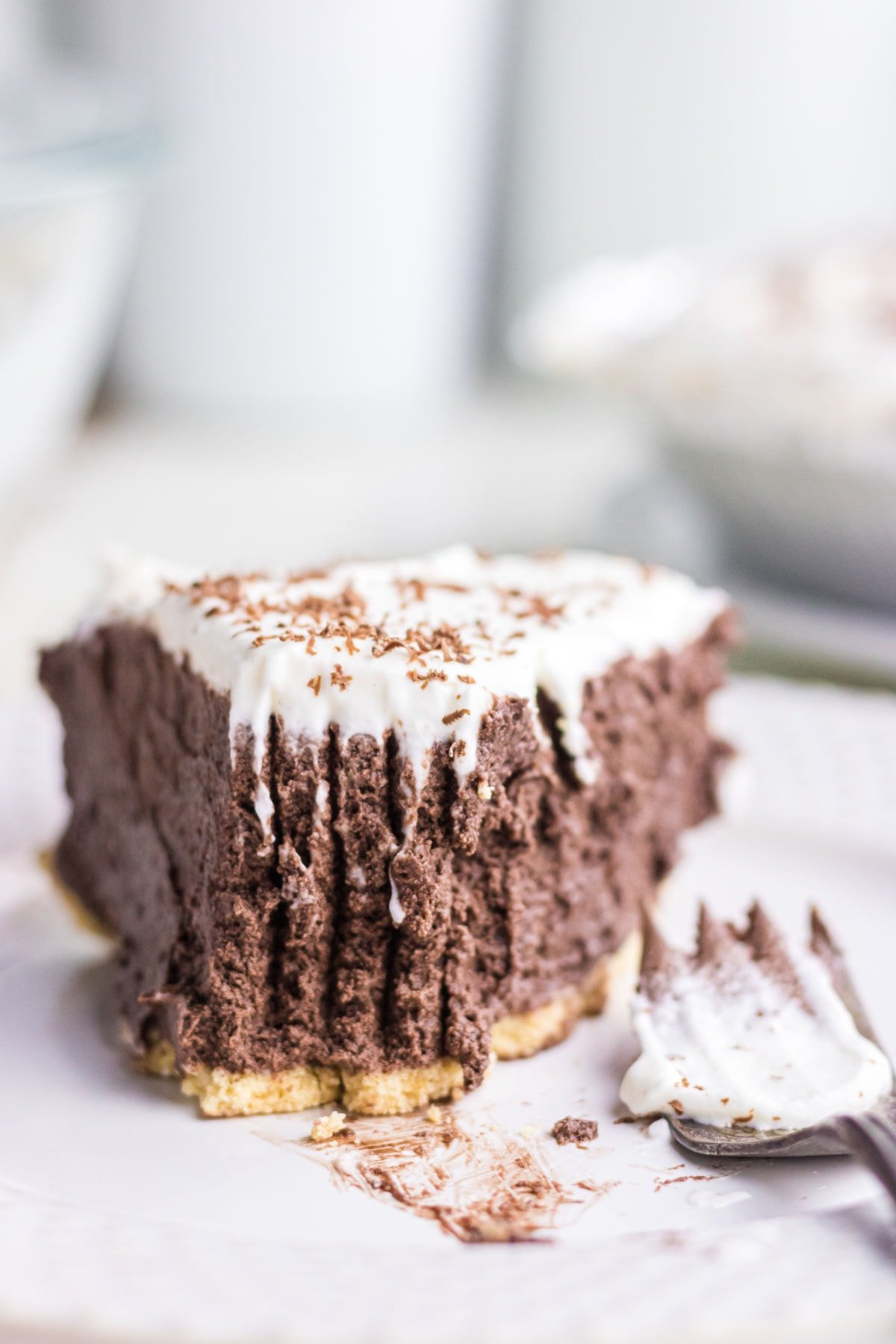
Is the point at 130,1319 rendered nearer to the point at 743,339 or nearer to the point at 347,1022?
the point at 347,1022

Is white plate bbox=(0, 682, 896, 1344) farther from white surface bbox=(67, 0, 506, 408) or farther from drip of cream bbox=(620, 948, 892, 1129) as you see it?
white surface bbox=(67, 0, 506, 408)

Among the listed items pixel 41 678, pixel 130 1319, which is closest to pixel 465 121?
pixel 41 678

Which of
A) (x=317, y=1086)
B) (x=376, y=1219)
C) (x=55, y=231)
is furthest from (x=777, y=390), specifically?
(x=376, y=1219)

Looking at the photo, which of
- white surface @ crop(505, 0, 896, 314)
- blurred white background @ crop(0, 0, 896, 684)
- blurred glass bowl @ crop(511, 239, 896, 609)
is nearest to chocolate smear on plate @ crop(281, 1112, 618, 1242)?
blurred glass bowl @ crop(511, 239, 896, 609)

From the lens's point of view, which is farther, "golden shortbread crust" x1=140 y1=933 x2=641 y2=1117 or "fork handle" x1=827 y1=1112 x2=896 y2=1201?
"golden shortbread crust" x1=140 y1=933 x2=641 y2=1117

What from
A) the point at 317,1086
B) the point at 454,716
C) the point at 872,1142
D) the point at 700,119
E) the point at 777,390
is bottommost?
the point at 317,1086

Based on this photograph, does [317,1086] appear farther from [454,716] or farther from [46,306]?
[46,306]

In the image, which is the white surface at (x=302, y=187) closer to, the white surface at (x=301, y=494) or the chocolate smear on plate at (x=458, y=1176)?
the white surface at (x=301, y=494)
